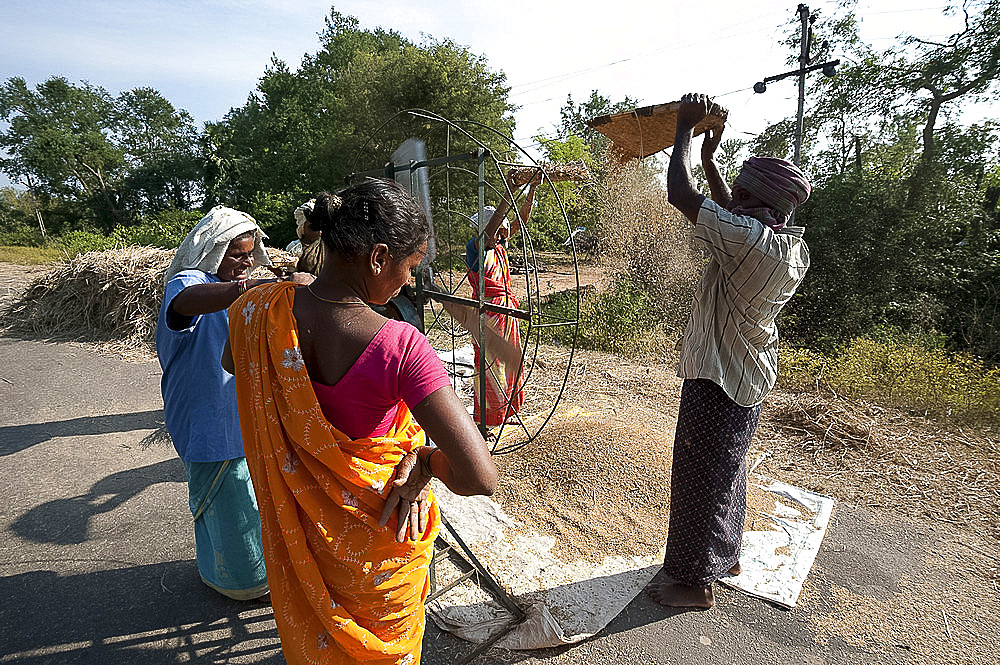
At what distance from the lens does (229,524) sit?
2104mm

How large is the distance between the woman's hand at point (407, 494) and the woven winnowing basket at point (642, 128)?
2.06 metres

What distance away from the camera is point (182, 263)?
2.06m

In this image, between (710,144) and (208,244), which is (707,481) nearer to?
(710,144)

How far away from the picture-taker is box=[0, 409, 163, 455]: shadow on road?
4.02 m

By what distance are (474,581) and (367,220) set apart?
1904mm

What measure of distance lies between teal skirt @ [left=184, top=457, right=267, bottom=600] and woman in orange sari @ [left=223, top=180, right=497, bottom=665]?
842mm

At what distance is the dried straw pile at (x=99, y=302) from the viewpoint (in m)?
7.03

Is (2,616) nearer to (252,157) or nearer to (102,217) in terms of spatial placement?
Result: (252,157)

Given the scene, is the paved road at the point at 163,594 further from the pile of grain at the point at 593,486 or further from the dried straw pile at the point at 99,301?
the dried straw pile at the point at 99,301

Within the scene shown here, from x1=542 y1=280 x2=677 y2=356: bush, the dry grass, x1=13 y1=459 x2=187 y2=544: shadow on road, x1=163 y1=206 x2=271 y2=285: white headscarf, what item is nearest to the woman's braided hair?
x1=163 y1=206 x2=271 y2=285: white headscarf

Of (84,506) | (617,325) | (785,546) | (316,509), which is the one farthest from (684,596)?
(617,325)

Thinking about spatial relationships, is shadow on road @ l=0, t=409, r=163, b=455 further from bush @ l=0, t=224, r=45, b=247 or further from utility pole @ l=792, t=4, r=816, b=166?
bush @ l=0, t=224, r=45, b=247

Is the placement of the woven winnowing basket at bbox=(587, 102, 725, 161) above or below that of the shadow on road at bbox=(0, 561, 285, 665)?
above

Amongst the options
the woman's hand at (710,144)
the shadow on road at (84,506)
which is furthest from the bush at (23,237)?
the woman's hand at (710,144)
